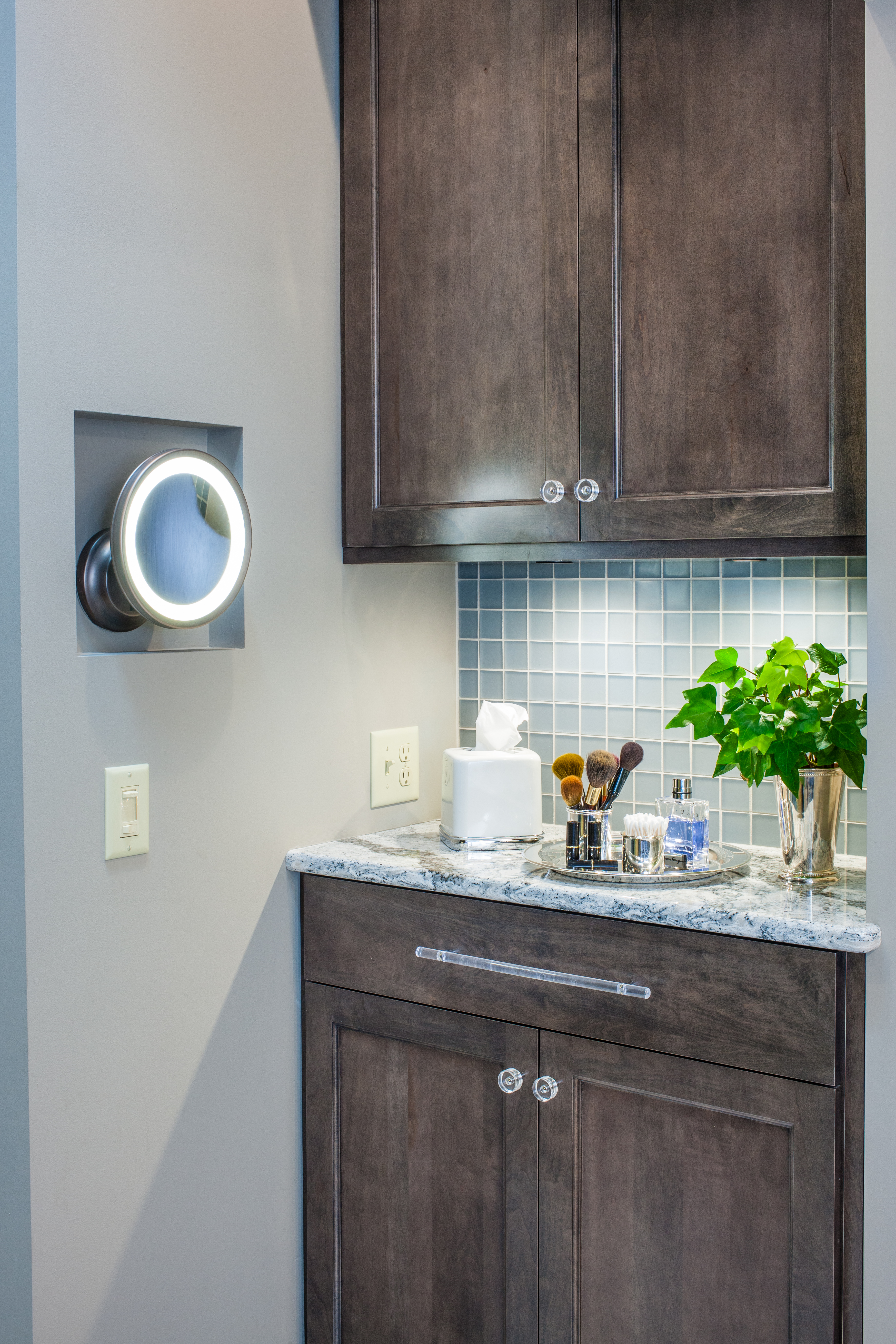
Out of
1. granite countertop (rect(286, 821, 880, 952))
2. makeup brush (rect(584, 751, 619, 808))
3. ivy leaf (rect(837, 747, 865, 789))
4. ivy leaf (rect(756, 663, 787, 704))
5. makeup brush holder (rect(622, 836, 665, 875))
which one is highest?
ivy leaf (rect(756, 663, 787, 704))

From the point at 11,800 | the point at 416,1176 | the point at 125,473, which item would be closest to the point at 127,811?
the point at 11,800

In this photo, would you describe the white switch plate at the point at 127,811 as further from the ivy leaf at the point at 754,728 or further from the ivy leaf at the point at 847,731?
the ivy leaf at the point at 847,731

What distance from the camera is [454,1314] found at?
1572 millimetres

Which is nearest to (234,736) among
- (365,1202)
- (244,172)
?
(365,1202)

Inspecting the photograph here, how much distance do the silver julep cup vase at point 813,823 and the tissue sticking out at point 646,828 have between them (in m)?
0.16

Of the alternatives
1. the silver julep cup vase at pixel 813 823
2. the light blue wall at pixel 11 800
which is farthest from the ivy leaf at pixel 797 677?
the light blue wall at pixel 11 800

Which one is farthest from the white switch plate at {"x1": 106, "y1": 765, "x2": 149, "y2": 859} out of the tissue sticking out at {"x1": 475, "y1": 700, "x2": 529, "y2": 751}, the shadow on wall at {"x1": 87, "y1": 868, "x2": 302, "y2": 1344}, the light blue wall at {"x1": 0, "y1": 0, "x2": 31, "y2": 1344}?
the tissue sticking out at {"x1": 475, "y1": 700, "x2": 529, "y2": 751}

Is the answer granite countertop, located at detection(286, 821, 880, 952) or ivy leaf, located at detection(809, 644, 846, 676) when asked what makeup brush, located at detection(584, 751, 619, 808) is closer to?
granite countertop, located at detection(286, 821, 880, 952)

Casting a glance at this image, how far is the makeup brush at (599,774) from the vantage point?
157 cm

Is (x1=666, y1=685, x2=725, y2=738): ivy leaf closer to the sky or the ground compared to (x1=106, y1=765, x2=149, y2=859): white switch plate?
closer to the sky

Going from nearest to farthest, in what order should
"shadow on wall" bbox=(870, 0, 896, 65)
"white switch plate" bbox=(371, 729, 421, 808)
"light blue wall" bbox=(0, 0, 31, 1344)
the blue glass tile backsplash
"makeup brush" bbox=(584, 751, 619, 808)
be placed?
1. "shadow on wall" bbox=(870, 0, 896, 65)
2. "light blue wall" bbox=(0, 0, 31, 1344)
3. "makeup brush" bbox=(584, 751, 619, 808)
4. the blue glass tile backsplash
5. "white switch plate" bbox=(371, 729, 421, 808)

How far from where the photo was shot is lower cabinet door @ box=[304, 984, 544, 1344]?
150cm

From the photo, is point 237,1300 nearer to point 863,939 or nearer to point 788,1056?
point 788,1056

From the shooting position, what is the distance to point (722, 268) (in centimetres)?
143
